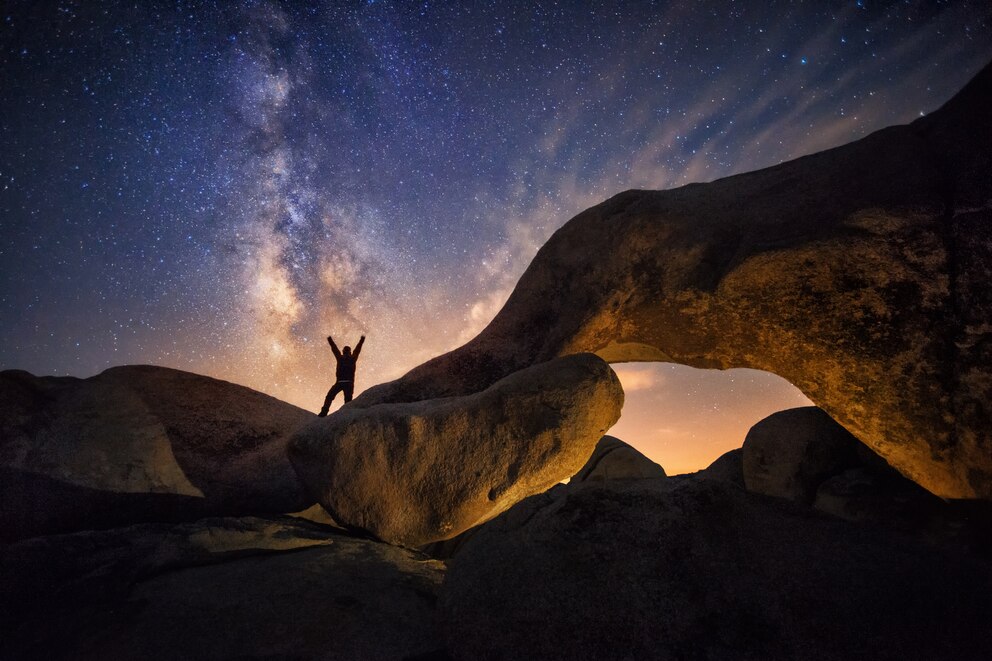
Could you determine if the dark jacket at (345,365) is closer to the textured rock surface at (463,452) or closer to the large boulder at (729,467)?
the textured rock surface at (463,452)

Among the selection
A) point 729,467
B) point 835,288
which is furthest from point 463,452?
point 729,467

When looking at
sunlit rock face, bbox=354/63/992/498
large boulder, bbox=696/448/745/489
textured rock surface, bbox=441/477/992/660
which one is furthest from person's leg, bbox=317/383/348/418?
large boulder, bbox=696/448/745/489

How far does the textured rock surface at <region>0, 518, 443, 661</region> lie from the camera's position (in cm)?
204

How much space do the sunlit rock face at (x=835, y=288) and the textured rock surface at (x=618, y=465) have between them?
175 inches

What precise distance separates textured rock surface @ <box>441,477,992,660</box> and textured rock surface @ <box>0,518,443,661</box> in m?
0.46

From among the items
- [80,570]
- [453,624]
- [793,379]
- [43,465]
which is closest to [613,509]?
[453,624]

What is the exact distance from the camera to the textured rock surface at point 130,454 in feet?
11.9

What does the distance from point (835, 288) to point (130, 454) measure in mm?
6210

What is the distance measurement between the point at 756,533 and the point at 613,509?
729 millimetres

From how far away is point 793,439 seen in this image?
4.20 m

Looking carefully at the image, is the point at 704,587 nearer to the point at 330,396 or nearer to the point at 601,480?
the point at 601,480

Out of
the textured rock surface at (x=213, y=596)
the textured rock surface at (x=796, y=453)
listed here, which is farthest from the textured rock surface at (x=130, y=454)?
the textured rock surface at (x=796, y=453)

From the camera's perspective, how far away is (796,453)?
13.5ft

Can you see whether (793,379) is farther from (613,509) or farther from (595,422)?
(613,509)
